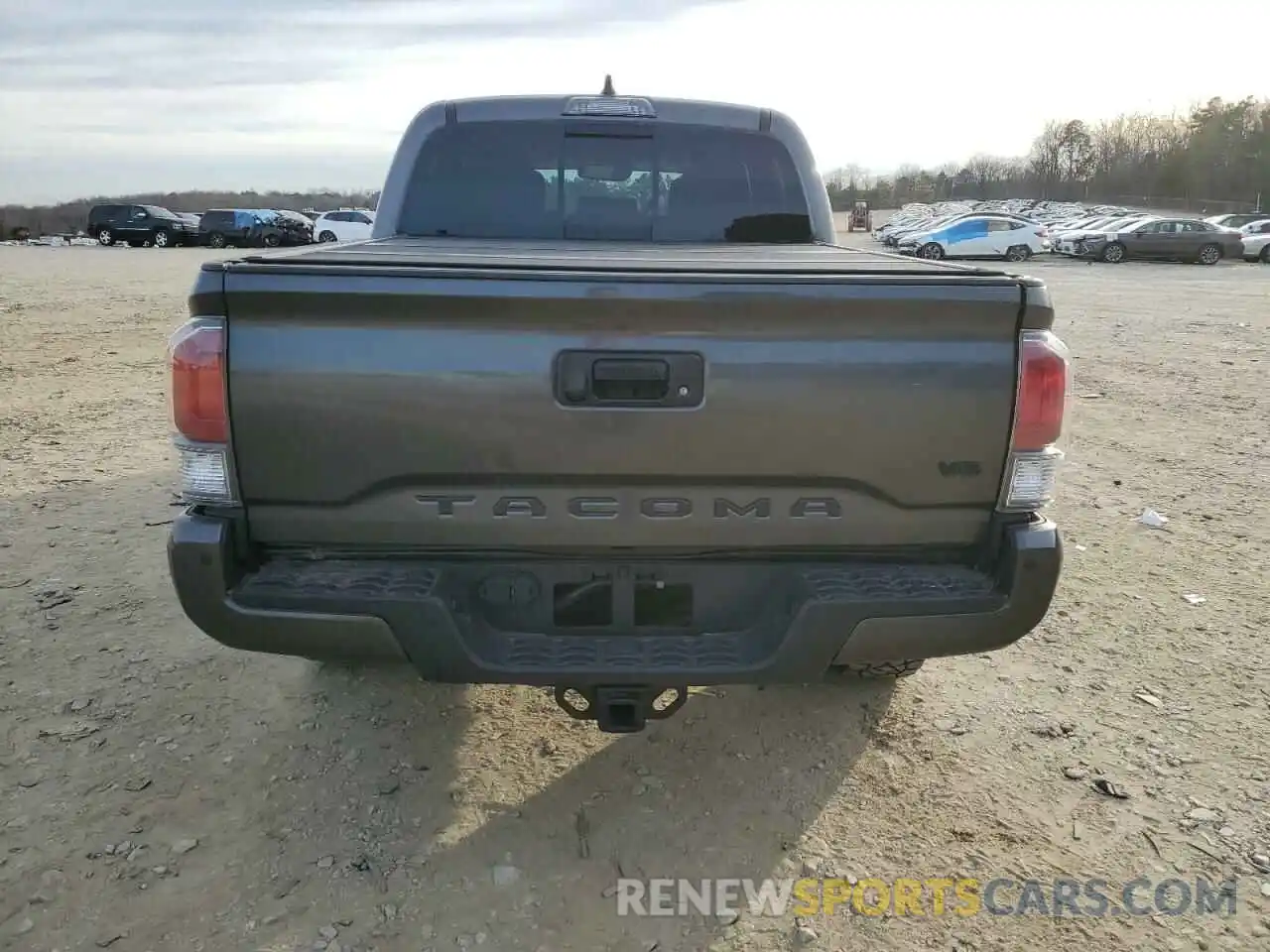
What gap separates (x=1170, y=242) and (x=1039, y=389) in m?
34.2

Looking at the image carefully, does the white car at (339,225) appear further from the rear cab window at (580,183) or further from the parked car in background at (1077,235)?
the rear cab window at (580,183)

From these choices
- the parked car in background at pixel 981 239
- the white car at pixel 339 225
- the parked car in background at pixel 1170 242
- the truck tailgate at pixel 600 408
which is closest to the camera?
the truck tailgate at pixel 600 408

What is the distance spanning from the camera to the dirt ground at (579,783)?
246 centimetres

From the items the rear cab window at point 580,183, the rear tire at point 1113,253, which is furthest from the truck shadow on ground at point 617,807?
the rear tire at point 1113,253

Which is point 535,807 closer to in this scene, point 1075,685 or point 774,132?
point 1075,685

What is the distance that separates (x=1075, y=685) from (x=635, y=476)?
93.8 inches

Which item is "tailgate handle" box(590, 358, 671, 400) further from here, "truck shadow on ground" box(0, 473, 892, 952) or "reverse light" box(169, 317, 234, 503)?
"truck shadow on ground" box(0, 473, 892, 952)

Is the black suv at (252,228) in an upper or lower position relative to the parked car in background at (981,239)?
upper

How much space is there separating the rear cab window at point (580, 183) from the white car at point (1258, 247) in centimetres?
3505

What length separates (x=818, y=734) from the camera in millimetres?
3320

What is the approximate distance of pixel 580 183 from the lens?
4.04m

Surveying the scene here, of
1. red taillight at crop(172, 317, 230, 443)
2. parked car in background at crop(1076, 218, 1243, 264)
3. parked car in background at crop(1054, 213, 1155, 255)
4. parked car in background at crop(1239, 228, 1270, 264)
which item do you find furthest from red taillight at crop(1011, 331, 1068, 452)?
parked car in background at crop(1239, 228, 1270, 264)

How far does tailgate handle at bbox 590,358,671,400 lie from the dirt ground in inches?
55.3

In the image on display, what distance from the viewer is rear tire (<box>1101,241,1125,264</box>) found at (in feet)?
103
